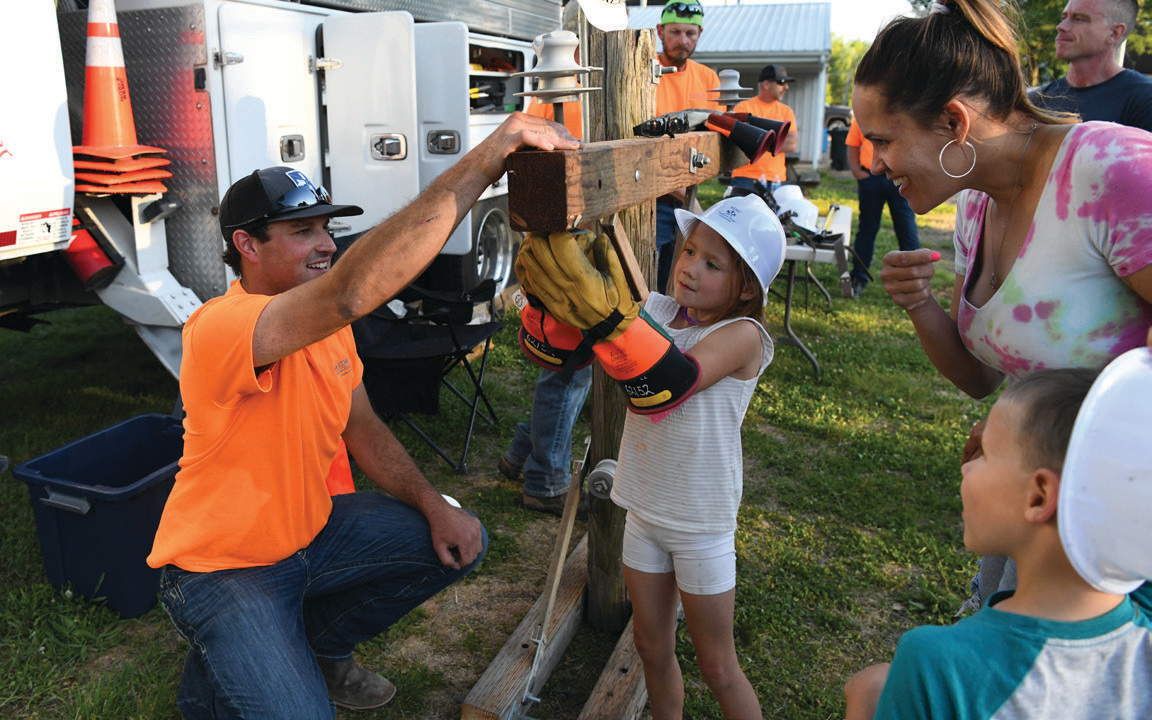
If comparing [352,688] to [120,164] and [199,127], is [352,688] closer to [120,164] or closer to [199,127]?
[120,164]

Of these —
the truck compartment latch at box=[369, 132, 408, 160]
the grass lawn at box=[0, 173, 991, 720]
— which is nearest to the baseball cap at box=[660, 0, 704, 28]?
the truck compartment latch at box=[369, 132, 408, 160]

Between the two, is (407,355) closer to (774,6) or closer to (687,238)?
(687,238)

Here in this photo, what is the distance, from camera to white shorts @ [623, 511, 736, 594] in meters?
2.16

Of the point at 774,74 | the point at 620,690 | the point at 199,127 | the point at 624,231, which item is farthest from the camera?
the point at 774,74

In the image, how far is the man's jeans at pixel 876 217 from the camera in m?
7.84

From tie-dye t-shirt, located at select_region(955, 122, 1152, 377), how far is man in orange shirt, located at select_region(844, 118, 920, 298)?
6.33m

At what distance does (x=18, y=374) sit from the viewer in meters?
5.76

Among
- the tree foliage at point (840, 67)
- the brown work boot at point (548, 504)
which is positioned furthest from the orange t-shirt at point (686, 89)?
the tree foliage at point (840, 67)

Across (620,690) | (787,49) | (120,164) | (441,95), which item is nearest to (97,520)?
(120,164)

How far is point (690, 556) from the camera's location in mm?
2166

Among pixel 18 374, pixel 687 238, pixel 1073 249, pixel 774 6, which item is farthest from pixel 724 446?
pixel 774 6

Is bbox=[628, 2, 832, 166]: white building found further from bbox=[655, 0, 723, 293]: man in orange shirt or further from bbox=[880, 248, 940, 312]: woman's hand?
bbox=[880, 248, 940, 312]: woman's hand

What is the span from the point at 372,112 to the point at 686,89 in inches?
82.5

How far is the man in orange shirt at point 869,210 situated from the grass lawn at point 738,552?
6.48ft
